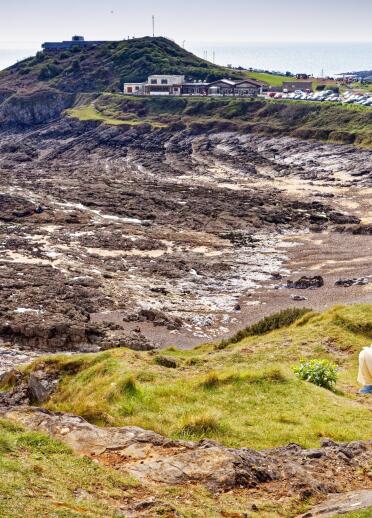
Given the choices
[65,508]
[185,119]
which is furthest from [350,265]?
[185,119]

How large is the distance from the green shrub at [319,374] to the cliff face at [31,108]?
155337 mm

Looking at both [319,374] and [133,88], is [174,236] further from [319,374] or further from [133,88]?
[133,88]

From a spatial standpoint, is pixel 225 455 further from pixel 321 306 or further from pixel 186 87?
pixel 186 87

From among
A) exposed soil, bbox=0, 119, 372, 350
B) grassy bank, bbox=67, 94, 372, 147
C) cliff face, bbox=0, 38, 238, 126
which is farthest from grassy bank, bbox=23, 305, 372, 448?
cliff face, bbox=0, 38, 238, 126

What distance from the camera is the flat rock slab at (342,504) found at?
38.3 feet

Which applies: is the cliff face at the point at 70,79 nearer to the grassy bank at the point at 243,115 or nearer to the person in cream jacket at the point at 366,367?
the grassy bank at the point at 243,115

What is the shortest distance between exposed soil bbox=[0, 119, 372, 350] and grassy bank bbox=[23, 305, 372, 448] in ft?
53.0

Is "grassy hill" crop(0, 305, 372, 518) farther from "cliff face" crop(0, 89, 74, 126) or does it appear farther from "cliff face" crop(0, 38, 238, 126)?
"cliff face" crop(0, 38, 238, 126)

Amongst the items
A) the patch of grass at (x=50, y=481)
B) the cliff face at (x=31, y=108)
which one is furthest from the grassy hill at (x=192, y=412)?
the cliff face at (x=31, y=108)

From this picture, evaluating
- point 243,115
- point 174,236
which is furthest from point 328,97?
point 174,236

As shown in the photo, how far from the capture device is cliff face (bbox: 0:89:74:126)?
167750 mm

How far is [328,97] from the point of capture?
475 feet

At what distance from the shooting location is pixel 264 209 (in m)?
80.6

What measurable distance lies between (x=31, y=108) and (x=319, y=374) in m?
162
